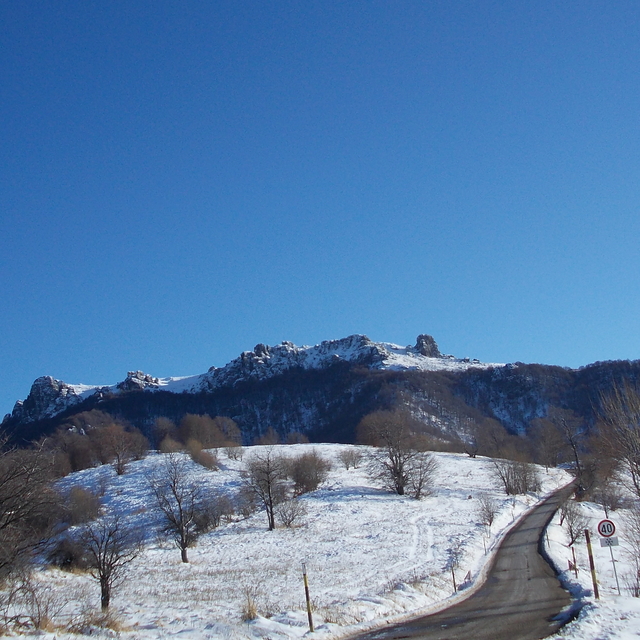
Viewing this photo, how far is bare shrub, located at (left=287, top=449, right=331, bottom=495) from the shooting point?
64125mm

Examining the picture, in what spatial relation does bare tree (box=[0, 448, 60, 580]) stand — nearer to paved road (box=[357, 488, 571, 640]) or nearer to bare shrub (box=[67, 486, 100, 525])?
paved road (box=[357, 488, 571, 640])

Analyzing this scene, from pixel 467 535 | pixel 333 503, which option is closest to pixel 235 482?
pixel 333 503

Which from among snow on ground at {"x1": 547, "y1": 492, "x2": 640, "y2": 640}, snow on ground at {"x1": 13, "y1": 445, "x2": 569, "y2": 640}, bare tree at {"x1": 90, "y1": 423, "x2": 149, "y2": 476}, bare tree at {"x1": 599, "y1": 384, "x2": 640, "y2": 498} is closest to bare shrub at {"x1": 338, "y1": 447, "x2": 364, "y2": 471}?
snow on ground at {"x1": 13, "y1": 445, "x2": 569, "y2": 640}

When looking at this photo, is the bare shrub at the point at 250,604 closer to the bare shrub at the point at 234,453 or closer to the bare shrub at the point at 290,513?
the bare shrub at the point at 290,513

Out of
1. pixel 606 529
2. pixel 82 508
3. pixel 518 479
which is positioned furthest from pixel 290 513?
pixel 606 529

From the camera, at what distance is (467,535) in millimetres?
36406

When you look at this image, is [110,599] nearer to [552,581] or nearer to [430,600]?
[430,600]

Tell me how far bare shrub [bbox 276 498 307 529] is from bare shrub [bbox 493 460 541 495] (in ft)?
83.9

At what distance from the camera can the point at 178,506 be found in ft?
161

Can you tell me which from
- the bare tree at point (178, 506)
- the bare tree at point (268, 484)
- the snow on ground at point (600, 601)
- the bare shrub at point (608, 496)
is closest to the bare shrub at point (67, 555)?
the bare tree at point (178, 506)

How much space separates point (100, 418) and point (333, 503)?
15767 cm

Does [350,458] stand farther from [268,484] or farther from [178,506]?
[178,506]

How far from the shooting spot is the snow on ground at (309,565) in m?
15.4

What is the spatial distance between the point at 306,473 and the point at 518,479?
25601mm
